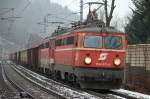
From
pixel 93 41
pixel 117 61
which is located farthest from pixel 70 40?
pixel 117 61

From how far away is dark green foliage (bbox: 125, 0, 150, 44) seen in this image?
115 feet

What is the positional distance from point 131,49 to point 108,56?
6058 mm

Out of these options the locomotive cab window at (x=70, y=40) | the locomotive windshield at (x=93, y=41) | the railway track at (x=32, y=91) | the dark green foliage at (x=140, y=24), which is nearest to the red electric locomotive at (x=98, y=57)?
the locomotive windshield at (x=93, y=41)

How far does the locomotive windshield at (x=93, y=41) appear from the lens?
2073 cm

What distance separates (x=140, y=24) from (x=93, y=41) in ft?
51.2

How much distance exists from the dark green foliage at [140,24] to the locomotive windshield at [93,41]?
1444 centimetres

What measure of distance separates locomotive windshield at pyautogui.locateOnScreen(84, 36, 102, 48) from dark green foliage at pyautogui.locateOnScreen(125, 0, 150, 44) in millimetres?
14441

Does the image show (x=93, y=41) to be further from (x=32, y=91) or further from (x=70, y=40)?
(x=32, y=91)

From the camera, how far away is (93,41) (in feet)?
68.3

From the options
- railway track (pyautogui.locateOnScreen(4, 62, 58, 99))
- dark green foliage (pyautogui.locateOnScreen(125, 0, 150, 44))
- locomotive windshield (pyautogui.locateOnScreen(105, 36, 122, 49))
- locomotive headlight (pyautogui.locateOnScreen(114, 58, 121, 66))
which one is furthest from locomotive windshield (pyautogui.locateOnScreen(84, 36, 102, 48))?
dark green foliage (pyautogui.locateOnScreen(125, 0, 150, 44))

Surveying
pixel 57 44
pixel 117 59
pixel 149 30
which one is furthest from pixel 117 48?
pixel 149 30

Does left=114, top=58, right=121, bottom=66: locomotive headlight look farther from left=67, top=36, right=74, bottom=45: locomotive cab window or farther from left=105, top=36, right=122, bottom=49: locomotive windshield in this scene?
left=67, top=36, right=74, bottom=45: locomotive cab window

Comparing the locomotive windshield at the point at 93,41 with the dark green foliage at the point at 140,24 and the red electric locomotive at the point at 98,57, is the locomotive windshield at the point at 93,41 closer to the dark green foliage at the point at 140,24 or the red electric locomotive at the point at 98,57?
the red electric locomotive at the point at 98,57

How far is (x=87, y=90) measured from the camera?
21.1 metres
